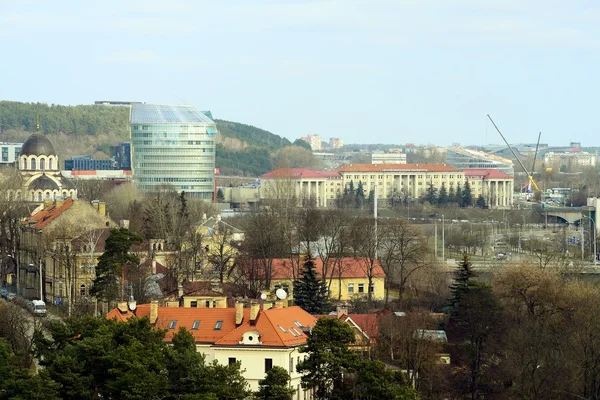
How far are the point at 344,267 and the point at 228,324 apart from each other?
2287 centimetres

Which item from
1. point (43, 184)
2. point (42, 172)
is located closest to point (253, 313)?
point (43, 184)

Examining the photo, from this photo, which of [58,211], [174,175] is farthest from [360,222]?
[174,175]

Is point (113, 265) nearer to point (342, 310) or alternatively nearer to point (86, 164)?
point (342, 310)

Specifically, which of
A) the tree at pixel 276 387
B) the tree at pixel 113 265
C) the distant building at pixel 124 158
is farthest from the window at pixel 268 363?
the distant building at pixel 124 158

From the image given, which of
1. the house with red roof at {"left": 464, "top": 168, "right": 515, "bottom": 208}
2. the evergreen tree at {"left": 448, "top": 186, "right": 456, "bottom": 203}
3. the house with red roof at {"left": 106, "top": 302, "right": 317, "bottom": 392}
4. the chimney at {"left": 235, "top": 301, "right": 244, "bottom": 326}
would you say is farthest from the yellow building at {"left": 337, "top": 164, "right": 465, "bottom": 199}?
the chimney at {"left": 235, "top": 301, "right": 244, "bottom": 326}

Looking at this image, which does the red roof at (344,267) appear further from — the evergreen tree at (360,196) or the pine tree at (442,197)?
the pine tree at (442,197)

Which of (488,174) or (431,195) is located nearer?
(431,195)

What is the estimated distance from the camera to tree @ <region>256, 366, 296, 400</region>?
126ft

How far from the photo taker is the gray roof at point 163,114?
16238 cm

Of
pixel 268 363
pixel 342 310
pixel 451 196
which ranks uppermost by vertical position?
pixel 451 196

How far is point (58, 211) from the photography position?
71.6 meters

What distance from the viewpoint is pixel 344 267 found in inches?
2650

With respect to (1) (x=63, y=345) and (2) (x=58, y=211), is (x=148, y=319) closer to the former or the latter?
(1) (x=63, y=345)

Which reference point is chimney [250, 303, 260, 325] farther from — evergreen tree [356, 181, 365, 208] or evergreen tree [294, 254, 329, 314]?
evergreen tree [356, 181, 365, 208]
